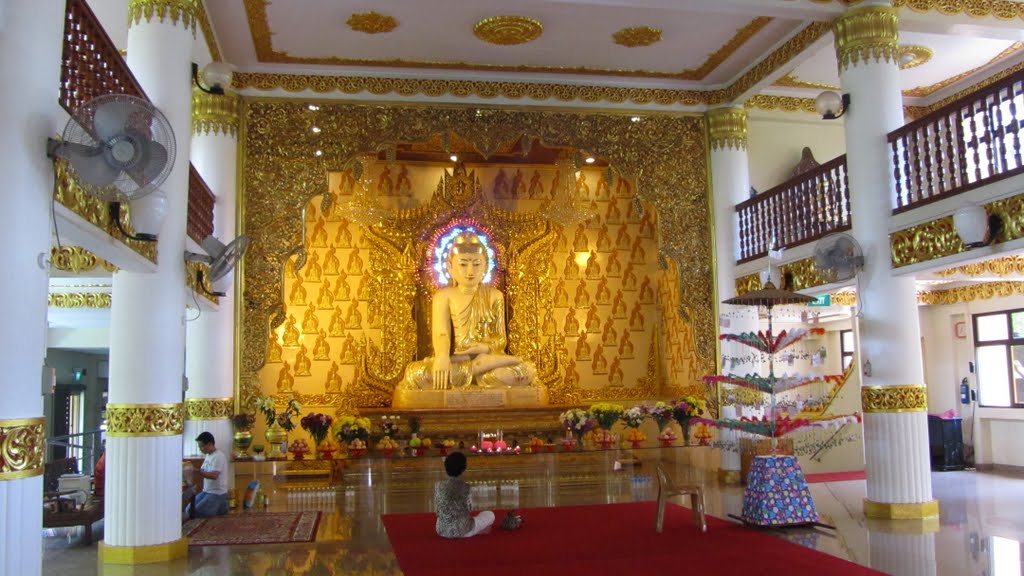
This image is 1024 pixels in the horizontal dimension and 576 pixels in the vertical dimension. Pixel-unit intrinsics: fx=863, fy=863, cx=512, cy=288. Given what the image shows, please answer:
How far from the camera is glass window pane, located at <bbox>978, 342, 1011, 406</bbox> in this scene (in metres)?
13.1

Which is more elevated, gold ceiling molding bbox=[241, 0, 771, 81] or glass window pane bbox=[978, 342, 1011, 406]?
gold ceiling molding bbox=[241, 0, 771, 81]

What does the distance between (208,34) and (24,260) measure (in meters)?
6.28

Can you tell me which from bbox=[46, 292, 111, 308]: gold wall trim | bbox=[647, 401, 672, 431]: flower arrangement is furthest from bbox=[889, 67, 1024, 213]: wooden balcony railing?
bbox=[46, 292, 111, 308]: gold wall trim

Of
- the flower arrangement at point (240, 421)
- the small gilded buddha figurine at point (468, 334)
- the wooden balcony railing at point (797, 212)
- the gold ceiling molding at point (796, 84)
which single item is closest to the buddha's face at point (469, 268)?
the small gilded buddha figurine at point (468, 334)

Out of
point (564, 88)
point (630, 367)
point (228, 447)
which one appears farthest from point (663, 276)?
point (228, 447)

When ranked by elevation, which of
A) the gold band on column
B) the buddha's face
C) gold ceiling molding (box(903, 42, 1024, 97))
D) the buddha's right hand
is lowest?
the buddha's right hand

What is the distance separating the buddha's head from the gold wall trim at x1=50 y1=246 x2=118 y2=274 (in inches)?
234

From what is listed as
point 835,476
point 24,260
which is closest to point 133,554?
point 24,260

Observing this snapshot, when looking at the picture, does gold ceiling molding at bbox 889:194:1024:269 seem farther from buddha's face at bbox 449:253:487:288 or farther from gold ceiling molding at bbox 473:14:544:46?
buddha's face at bbox 449:253:487:288

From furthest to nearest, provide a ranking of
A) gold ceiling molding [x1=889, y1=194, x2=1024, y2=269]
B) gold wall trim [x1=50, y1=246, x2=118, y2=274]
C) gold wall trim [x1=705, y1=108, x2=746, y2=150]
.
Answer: gold wall trim [x1=705, y1=108, x2=746, y2=150], gold wall trim [x1=50, y1=246, x2=118, y2=274], gold ceiling molding [x1=889, y1=194, x2=1024, y2=269]

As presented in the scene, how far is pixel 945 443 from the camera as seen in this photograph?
13023 millimetres

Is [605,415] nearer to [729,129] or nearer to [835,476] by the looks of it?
[835,476]

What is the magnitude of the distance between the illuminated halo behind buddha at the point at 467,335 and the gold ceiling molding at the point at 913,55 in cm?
661

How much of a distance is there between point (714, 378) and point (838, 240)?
1.93 m
